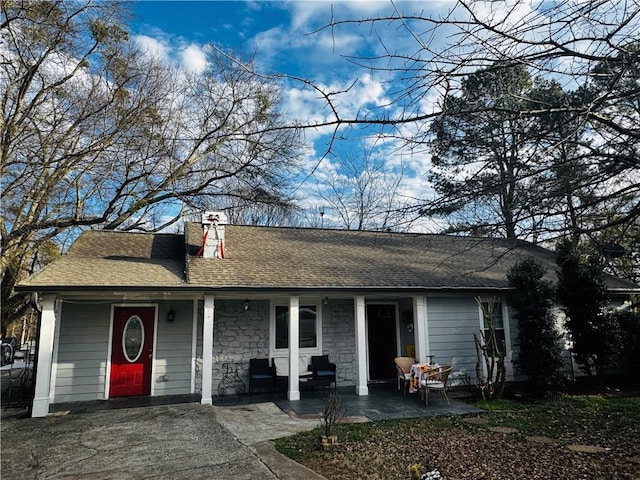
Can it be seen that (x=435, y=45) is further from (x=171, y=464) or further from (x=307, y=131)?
(x=171, y=464)

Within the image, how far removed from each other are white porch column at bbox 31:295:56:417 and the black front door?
24.4ft

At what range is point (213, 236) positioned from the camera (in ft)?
32.4

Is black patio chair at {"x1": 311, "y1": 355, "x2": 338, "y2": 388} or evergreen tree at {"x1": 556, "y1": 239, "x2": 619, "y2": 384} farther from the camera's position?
evergreen tree at {"x1": 556, "y1": 239, "x2": 619, "y2": 384}

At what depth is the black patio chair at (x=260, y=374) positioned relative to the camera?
9.13 meters

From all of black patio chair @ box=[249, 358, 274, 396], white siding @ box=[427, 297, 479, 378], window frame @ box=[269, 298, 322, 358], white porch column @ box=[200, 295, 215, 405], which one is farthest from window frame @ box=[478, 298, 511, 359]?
white porch column @ box=[200, 295, 215, 405]

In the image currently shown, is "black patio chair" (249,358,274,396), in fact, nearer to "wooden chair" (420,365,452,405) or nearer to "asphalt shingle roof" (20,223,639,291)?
"asphalt shingle roof" (20,223,639,291)

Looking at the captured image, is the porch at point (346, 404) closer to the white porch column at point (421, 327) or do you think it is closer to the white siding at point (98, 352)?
the white siding at point (98, 352)

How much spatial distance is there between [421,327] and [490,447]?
4.43 metres

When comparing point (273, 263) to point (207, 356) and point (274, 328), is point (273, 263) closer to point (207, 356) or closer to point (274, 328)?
point (274, 328)

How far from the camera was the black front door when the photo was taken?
11188 mm

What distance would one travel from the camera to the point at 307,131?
8.41ft

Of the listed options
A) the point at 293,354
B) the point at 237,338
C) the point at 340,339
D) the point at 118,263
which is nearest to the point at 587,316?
the point at 340,339

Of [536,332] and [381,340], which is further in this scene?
[381,340]

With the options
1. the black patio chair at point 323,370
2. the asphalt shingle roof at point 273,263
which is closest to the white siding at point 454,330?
the asphalt shingle roof at point 273,263
